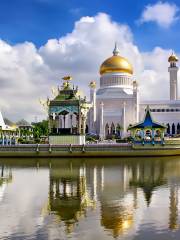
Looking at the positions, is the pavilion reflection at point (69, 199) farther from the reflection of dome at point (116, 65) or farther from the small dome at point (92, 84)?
the reflection of dome at point (116, 65)

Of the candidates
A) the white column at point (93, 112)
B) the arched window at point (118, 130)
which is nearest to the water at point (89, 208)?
the arched window at point (118, 130)

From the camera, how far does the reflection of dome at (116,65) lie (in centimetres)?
7594

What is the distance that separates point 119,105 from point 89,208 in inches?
2431

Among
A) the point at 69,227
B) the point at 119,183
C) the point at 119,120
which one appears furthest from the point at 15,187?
the point at 119,120

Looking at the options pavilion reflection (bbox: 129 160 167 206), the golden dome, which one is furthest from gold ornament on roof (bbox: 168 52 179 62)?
pavilion reflection (bbox: 129 160 167 206)

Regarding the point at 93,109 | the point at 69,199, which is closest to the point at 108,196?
the point at 69,199

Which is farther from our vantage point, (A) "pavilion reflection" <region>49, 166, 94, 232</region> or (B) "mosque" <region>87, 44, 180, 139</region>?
(B) "mosque" <region>87, 44, 180, 139</region>

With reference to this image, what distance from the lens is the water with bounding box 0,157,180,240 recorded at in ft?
31.3

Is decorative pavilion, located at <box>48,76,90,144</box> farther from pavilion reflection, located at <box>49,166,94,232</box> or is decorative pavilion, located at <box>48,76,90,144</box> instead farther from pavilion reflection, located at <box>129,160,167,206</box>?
pavilion reflection, located at <box>49,166,94,232</box>

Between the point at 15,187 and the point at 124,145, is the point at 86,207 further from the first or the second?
the point at 124,145

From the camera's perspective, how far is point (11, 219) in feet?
35.6

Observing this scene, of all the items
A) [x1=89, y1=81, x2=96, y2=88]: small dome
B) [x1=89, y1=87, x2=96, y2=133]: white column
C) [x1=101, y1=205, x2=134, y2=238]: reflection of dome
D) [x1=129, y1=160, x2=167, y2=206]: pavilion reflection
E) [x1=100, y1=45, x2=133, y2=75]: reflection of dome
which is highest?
[x1=100, y1=45, x2=133, y2=75]: reflection of dome

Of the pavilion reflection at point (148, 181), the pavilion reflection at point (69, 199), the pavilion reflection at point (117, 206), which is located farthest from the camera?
the pavilion reflection at point (148, 181)

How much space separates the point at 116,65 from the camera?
75938mm
